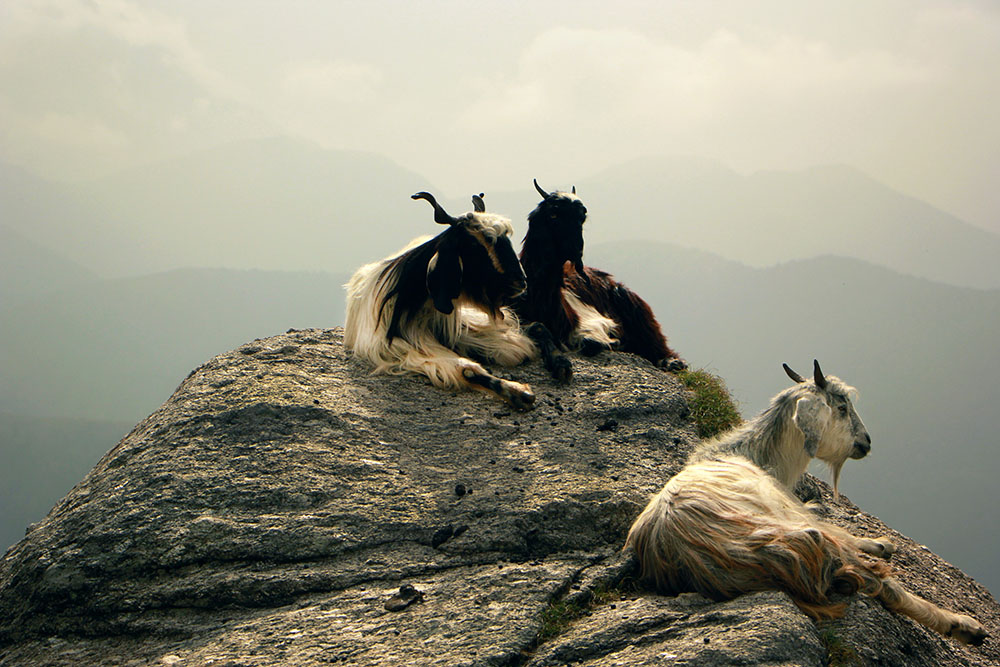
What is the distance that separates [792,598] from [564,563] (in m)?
1.24

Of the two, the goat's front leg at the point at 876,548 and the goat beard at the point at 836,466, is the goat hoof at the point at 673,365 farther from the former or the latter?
the goat's front leg at the point at 876,548

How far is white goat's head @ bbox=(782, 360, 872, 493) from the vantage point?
5.70m

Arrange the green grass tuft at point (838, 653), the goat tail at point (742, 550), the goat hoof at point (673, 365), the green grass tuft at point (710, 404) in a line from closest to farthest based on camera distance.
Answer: the green grass tuft at point (838, 653)
the goat tail at point (742, 550)
the green grass tuft at point (710, 404)
the goat hoof at point (673, 365)

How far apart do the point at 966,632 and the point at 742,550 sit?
1.50 m

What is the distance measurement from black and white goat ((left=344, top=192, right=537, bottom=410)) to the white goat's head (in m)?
2.46

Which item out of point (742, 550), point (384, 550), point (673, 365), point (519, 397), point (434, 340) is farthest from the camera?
point (673, 365)

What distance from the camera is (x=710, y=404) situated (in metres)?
7.59

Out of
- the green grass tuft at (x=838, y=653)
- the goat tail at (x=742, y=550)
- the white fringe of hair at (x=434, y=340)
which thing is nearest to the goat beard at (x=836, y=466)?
the goat tail at (x=742, y=550)

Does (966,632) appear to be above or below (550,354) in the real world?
below

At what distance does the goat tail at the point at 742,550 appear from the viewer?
4.45m

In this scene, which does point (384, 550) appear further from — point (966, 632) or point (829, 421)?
point (966, 632)

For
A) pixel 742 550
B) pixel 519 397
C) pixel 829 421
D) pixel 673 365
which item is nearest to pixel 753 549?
pixel 742 550

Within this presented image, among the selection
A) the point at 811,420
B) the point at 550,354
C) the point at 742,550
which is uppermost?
the point at 550,354

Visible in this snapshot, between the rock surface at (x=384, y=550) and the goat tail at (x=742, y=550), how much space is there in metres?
0.13
